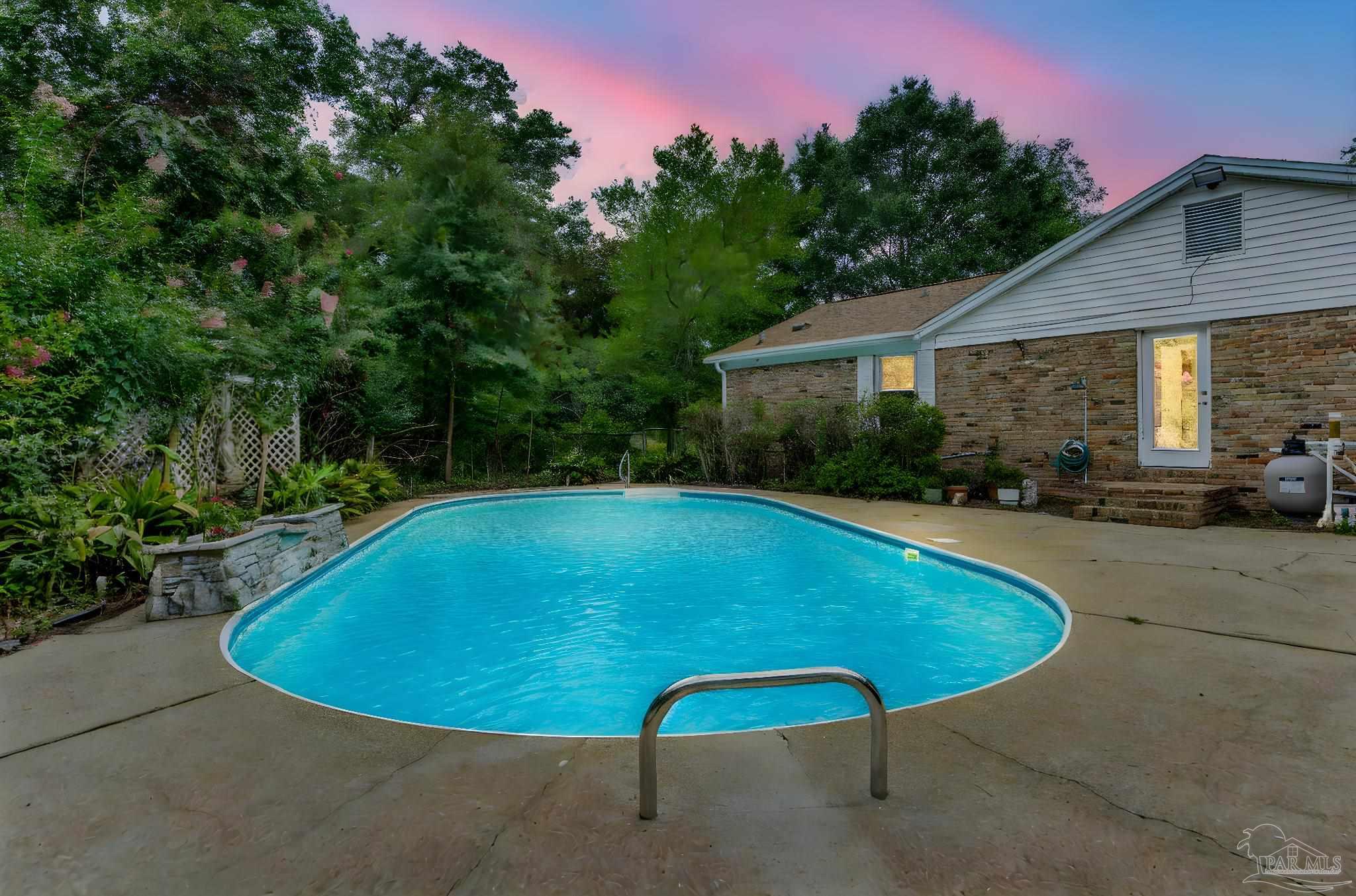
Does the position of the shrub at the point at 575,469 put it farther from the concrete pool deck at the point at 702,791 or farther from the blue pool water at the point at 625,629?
the concrete pool deck at the point at 702,791

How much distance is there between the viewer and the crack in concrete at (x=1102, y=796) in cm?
175

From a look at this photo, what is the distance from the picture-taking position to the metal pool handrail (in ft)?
5.80

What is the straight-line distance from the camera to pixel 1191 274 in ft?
27.7

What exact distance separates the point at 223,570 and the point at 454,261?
9.58 metres

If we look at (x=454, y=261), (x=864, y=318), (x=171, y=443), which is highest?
(x=454, y=261)

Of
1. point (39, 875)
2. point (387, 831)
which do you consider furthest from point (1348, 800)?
point (39, 875)

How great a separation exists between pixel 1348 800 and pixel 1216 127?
1937 cm

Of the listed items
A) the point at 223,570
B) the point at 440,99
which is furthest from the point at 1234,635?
the point at 440,99

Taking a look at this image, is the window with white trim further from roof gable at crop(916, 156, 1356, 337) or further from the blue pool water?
the blue pool water

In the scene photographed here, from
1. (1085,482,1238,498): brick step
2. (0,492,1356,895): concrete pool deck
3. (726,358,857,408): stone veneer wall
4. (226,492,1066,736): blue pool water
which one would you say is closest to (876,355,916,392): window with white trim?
(726,358,857,408): stone veneer wall

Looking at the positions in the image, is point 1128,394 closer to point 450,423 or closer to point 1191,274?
point 1191,274

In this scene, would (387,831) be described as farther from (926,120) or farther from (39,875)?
(926,120)

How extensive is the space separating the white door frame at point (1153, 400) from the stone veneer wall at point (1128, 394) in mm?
84

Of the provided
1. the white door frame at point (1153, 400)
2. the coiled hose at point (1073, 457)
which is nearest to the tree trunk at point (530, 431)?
the coiled hose at point (1073, 457)
